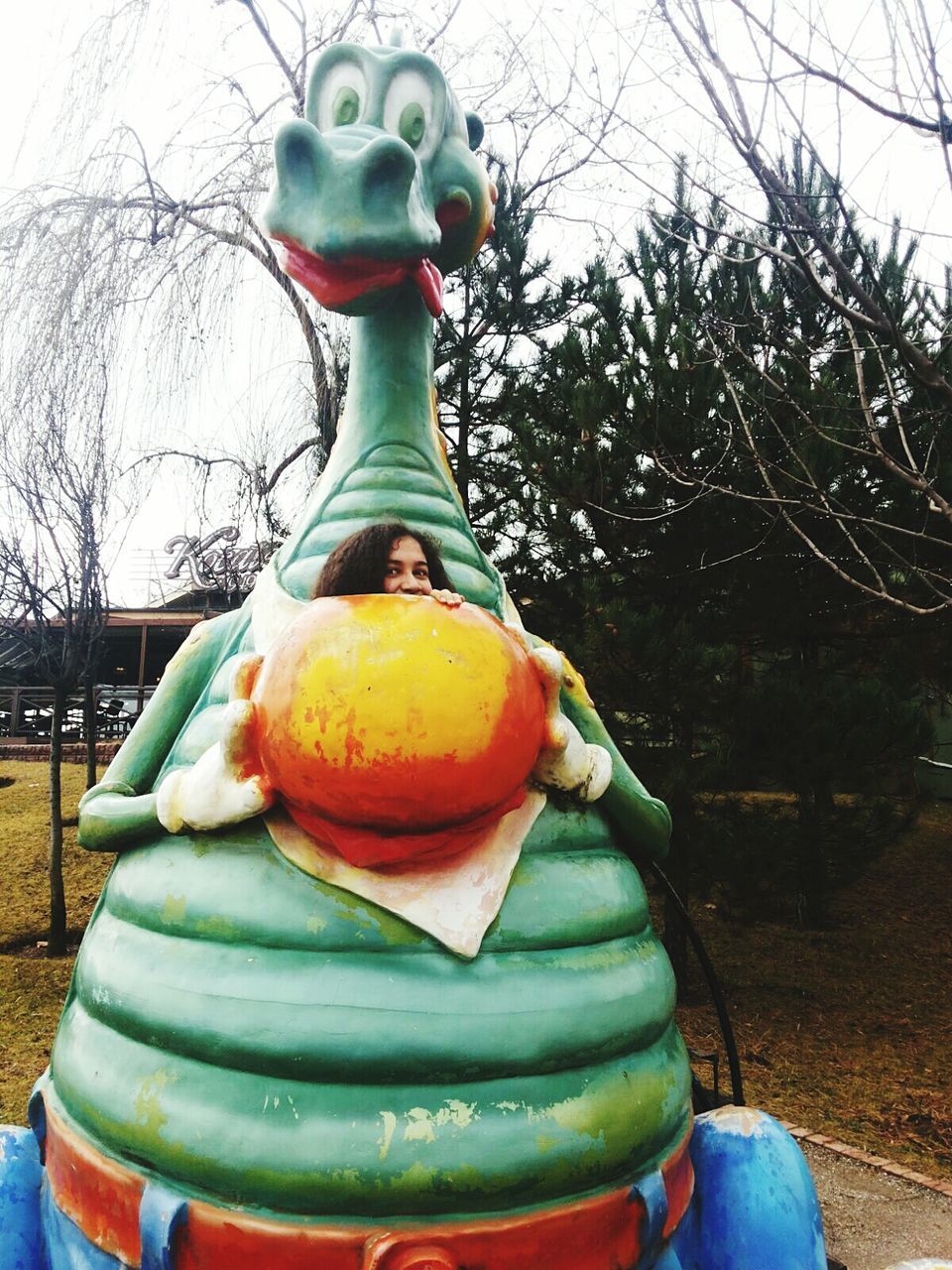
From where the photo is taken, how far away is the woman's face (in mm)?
1798

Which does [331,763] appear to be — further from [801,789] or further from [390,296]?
[801,789]

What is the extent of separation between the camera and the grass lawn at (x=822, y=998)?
5.34 meters

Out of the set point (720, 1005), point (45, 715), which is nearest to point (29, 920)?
point (720, 1005)

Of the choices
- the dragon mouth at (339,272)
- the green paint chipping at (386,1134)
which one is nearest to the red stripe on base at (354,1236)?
the green paint chipping at (386,1134)

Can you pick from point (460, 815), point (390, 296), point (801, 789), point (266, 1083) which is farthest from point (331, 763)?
point (801, 789)

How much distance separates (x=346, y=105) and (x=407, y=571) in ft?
3.32

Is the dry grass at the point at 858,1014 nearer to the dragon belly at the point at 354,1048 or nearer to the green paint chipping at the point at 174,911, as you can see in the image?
the dragon belly at the point at 354,1048

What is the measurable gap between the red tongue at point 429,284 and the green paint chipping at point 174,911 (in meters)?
1.29

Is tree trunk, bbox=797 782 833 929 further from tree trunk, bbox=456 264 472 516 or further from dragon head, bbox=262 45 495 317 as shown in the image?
dragon head, bbox=262 45 495 317

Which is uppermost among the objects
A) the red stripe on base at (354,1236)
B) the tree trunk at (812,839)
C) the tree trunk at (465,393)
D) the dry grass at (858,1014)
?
the tree trunk at (465,393)

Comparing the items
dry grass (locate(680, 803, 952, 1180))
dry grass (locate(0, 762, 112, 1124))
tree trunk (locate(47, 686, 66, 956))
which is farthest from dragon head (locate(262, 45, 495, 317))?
tree trunk (locate(47, 686, 66, 956))

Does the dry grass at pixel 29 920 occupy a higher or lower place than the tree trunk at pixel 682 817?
lower

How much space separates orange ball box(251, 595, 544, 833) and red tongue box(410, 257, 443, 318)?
79 cm

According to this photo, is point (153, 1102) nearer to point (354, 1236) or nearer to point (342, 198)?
point (354, 1236)
